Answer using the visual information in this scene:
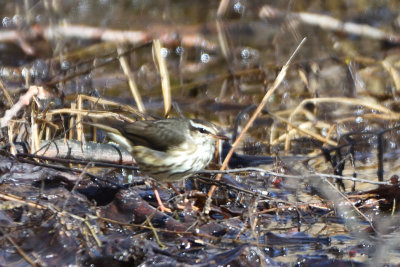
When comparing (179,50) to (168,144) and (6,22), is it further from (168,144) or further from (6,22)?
(168,144)

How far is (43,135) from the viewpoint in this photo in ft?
21.8

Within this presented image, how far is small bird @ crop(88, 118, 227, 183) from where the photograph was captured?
19.4ft

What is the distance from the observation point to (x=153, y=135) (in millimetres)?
6082

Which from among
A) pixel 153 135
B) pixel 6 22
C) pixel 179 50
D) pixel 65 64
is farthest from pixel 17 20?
pixel 153 135

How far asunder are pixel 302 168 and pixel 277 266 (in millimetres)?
2186

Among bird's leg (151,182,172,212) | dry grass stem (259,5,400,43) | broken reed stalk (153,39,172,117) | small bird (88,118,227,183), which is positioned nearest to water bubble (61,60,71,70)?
broken reed stalk (153,39,172,117)

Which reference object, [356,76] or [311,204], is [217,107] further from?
[311,204]

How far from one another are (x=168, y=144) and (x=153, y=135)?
144 millimetres

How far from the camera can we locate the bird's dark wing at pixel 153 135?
6.05m

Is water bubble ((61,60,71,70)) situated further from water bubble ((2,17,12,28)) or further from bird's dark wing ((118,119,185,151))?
bird's dark wing ((118,119,185,151))

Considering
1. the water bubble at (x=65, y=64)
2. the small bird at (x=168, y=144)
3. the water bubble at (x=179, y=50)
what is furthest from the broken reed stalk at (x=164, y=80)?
the water bubble at (x=179, y=50)

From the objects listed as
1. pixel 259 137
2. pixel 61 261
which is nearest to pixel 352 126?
pixel 259 137

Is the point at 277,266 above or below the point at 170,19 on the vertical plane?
below

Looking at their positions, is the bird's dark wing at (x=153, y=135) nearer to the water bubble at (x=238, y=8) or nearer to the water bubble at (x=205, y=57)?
the water bubble at (x=205, y=57)
